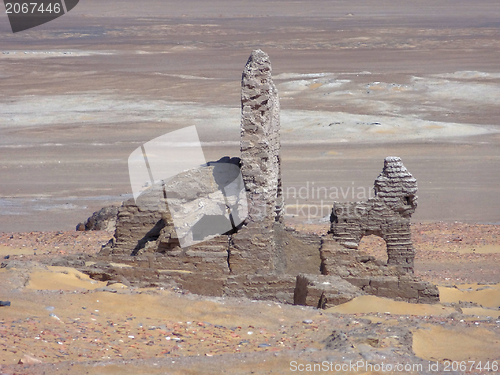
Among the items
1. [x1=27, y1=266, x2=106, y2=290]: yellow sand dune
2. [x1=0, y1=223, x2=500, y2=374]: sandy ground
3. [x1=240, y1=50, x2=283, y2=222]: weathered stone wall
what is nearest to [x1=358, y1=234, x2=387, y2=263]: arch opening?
[x1=0, y1=223, x2=500, y2=374]: sandy ground

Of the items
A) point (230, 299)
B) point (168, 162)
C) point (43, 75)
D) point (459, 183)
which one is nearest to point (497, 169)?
point (459, 183)

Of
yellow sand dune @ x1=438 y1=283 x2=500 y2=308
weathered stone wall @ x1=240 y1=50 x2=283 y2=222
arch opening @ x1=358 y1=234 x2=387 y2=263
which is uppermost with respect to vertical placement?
weathered stone wall @ x1=240 y1=50 x2=283 y2=222

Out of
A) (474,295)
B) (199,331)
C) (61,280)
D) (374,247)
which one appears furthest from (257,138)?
(374,247)

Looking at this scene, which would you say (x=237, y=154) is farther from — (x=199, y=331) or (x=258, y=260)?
(x=199, y=331)

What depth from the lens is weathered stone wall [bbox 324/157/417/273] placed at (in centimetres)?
1389

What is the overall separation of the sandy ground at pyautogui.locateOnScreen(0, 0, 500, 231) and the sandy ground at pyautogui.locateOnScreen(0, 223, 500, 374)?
42.7 feet

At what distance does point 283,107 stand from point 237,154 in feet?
36.2

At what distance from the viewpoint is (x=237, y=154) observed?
33.0 metres

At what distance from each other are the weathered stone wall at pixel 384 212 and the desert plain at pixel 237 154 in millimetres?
1757

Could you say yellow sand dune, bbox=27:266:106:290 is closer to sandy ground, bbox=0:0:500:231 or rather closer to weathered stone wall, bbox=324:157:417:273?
weathered stone wall, bbox=324:157:417:273

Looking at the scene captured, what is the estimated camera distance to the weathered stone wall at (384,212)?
13.9m

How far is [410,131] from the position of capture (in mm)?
36875

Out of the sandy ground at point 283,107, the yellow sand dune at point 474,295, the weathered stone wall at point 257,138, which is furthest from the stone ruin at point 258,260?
the sandy ground at point 283,107

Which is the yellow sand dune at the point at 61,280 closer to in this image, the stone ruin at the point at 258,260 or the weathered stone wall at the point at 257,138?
the stone ruin at the point at 258,260
